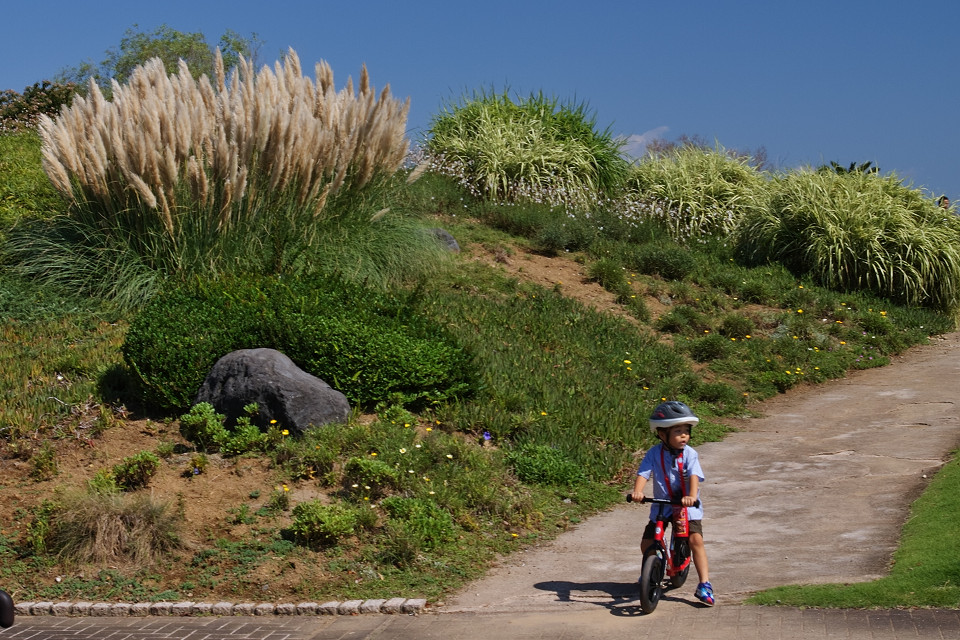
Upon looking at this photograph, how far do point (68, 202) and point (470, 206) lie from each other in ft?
25.7

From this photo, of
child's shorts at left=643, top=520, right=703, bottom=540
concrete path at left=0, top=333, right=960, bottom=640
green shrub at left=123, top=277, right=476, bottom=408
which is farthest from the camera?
green shrub at left=123, top=277, right=476, bottom=408

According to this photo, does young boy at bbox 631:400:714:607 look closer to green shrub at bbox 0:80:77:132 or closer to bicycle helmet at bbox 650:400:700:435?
bicycle helmet at bbox 650:400:700:435

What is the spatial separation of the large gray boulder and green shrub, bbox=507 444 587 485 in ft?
4.92

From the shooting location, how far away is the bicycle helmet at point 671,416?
18.8ft

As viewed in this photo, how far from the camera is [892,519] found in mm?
7070

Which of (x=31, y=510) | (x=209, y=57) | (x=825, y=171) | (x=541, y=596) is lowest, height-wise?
(x=541, y=596)

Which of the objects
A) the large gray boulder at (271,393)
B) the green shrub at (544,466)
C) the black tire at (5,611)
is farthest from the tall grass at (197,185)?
the black tire at (5,611)

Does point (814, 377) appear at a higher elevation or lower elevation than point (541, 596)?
higher

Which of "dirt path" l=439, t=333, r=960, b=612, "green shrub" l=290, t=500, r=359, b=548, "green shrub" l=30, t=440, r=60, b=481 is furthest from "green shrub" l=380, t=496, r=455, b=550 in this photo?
"green shrub" l=30, t=440, r=60, b=481

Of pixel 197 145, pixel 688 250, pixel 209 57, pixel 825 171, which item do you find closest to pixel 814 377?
pixel 688 250

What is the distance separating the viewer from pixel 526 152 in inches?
720

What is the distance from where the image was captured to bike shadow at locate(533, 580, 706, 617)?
5711 millimetres

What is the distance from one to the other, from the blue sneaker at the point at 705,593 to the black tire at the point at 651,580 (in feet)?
0.74

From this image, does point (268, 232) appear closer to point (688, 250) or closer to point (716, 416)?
point (716, 416)
